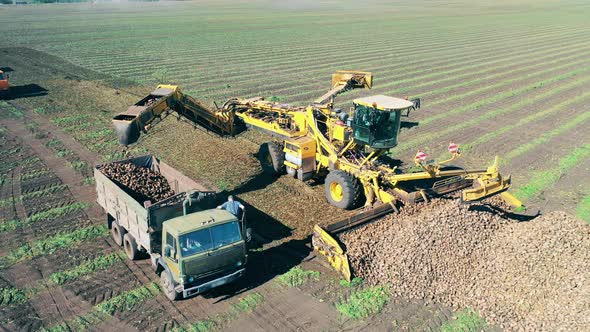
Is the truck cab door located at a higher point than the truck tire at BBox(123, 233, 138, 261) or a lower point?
higher

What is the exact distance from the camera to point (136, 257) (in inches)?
444

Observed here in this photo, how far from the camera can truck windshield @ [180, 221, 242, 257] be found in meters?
9.48

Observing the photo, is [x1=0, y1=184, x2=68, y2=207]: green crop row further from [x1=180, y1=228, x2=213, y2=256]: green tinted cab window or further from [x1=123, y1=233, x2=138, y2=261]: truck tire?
[x1=180, y1=228, x2=213, y2=256]: green tinted cab window

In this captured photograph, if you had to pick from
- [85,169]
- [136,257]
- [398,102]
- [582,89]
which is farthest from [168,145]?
[582,89]

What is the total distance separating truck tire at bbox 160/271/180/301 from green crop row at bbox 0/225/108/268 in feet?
10.9

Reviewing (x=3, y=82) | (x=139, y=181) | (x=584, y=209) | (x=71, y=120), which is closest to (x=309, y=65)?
(x=71, y=120)

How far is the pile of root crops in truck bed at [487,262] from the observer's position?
931 centimetres

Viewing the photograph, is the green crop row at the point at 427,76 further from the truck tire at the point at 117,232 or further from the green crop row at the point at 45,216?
the truck tire at the point at 117,232

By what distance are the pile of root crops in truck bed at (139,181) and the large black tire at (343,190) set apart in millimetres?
4572

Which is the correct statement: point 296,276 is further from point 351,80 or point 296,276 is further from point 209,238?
point 351,80

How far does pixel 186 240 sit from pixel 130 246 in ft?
8.10

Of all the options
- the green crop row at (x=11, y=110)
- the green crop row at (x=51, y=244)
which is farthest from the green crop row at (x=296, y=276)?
the green crop row at (x=11, y=110)

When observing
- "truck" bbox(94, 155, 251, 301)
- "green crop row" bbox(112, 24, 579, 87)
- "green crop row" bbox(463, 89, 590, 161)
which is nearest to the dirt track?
"truck" bbox(94, 155, 251, 301)

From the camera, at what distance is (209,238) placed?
9688 mm
